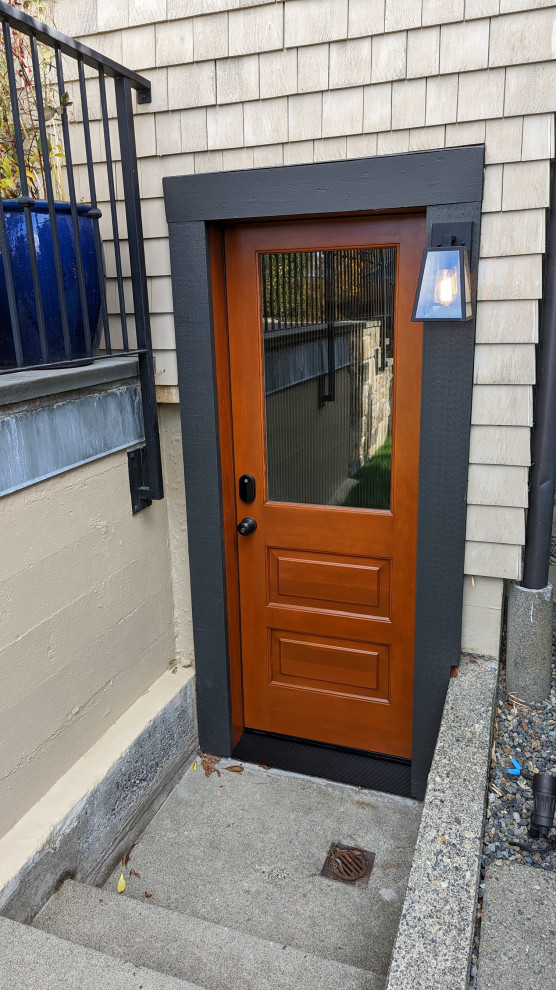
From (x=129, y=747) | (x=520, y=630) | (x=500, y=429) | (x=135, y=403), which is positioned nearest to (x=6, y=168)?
(x=135, y=403)

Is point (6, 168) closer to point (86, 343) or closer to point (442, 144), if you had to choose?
point (86, 343)

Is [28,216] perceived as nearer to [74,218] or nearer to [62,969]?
[74,218]

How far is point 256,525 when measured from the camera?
10.4 feet

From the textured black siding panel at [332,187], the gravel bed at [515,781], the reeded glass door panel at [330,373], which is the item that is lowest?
the gravel bed at [515,781]

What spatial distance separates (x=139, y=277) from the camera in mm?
2760

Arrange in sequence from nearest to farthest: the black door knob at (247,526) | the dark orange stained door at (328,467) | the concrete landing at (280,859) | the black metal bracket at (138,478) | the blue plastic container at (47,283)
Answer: the blue plastic container at (47,283) → the concrete landing at (280,859) → the dark orange stained door at (328,467) → the black metal bracket at (138,478) → the black door knob at (247,526)

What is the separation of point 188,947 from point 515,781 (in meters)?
1.24

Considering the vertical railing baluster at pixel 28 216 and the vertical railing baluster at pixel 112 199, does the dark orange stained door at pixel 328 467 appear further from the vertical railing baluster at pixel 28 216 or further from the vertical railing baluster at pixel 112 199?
the vertical railing baluster at pixel 28 216

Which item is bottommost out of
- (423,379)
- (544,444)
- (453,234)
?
(544,444)

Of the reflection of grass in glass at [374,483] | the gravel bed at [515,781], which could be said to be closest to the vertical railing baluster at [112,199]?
the reflection of grass in glass at [374,483]

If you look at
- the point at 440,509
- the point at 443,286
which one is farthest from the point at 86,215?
the point at 440,509

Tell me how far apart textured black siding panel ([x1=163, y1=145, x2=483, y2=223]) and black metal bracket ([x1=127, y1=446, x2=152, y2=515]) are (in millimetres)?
954

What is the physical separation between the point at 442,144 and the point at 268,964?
2.77 metres

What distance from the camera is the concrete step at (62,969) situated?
1.84m
